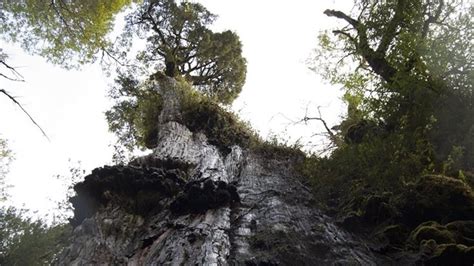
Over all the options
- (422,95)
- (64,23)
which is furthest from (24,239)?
(422,95)

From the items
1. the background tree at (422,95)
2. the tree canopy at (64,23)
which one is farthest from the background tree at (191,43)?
the background tree at (422,95)

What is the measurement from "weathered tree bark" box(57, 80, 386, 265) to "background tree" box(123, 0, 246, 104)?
28.1 ft

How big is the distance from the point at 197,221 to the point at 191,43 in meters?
11.5

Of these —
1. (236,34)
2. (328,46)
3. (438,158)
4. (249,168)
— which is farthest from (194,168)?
(236,34)

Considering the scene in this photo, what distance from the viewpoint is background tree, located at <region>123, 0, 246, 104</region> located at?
15.8 meters

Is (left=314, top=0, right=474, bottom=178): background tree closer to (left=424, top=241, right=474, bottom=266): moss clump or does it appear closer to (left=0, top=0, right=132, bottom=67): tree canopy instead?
(left=424, top=241, right=474, bottom=266): moss clump

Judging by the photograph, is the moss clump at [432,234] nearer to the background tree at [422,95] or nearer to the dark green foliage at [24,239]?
the background tree at [422,95]

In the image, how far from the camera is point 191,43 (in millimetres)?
15945

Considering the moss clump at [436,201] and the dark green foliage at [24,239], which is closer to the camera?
the moss clump at [436,201]

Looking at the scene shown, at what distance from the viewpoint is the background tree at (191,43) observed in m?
15.8

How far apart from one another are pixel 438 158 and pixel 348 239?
191cm

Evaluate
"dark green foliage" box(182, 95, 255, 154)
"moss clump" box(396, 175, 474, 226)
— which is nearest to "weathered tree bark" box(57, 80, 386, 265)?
"moss clump" box(396, 175, 474, 226)

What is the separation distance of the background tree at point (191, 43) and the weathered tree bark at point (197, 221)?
856 cm

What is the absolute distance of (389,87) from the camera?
6.44 m
